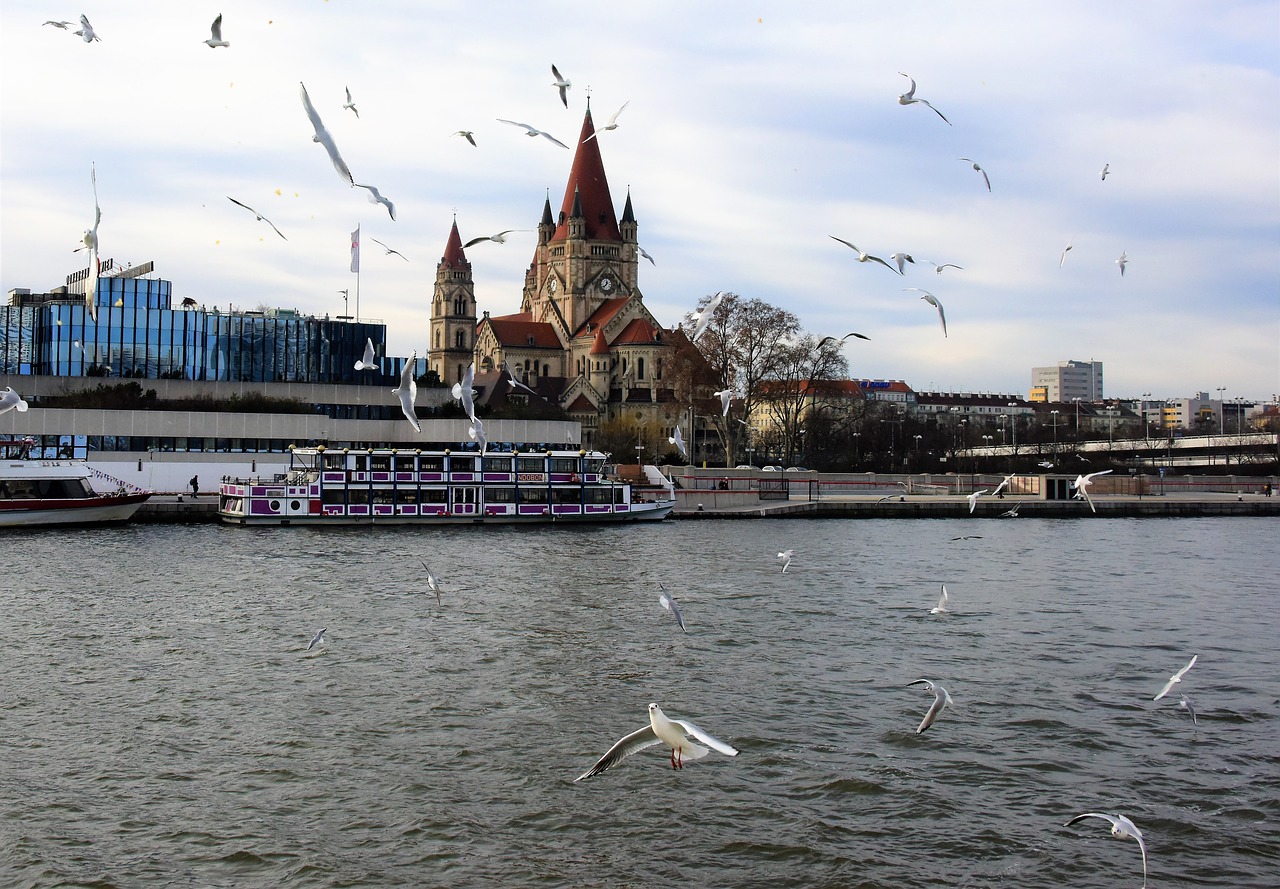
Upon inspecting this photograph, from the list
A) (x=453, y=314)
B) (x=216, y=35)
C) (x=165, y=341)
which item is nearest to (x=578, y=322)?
(x=453, y=314)

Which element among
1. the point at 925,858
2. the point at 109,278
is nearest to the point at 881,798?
the point at 925,858

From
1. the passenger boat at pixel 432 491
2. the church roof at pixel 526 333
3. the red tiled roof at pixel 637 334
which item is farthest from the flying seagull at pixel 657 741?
the church roof at pixel 526 333

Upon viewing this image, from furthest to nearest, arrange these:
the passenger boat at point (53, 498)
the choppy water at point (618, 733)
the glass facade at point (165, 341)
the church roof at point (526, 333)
Answer: the church roof at point (526, 333) < the glass facade at point (165, 341) < the passenger boat at point (53, 498) < the choppy water at point (618, 733)

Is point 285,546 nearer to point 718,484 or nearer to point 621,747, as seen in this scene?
point 718,484

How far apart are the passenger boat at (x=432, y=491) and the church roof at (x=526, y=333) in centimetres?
8245

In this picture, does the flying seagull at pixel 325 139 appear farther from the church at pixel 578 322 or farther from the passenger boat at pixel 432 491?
the church at pixel 578 322

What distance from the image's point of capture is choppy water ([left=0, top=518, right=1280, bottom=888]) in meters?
12.5

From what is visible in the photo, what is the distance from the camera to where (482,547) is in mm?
41688

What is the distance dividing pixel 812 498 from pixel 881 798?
52.3 m

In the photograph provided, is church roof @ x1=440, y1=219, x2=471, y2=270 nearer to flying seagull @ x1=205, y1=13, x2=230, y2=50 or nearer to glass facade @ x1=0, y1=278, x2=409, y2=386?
glass facade @ x1=0, y1=278, x2=409, y2=386

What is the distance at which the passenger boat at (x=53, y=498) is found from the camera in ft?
154

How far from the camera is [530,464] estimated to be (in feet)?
176

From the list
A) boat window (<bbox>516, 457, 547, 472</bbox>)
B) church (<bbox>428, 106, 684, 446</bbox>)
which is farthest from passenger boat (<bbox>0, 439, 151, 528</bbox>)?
church (<bbox>428, 106, 684, 446</bbox>)

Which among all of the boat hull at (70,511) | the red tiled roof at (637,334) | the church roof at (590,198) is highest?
the church roof at (590,198)
